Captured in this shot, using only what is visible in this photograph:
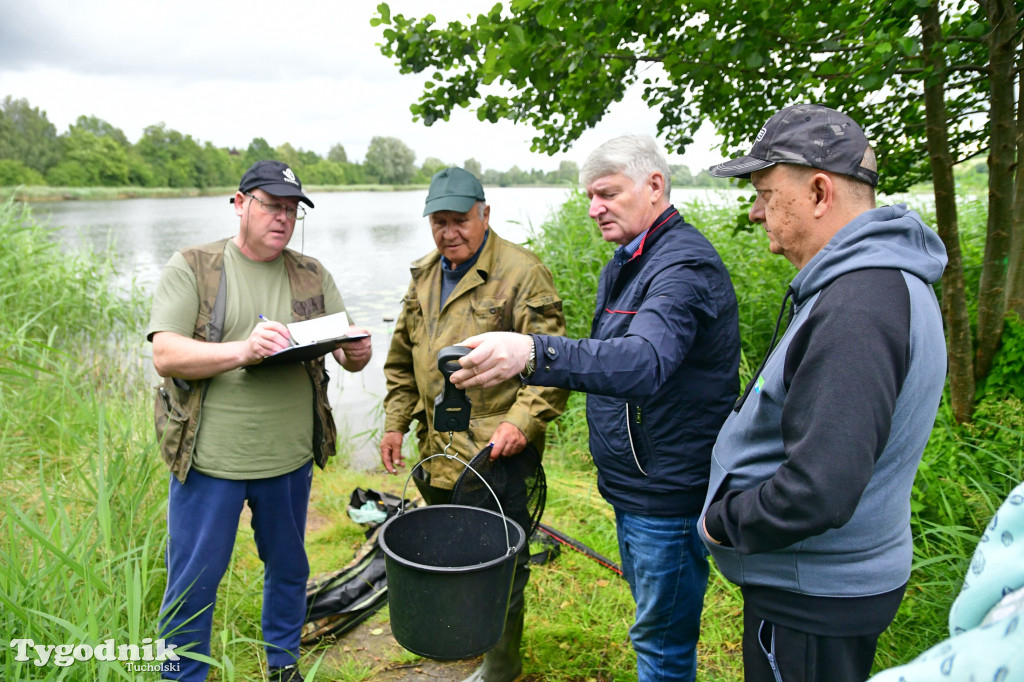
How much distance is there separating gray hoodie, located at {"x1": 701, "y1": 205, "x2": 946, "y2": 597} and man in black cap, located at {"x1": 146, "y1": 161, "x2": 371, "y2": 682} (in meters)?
1.60

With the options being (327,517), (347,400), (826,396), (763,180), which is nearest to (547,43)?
(763,180)

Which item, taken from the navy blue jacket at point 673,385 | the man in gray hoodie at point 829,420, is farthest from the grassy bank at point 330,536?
the man in gray hoodie at point 829,420

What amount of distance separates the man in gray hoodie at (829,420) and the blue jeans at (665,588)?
380 mm

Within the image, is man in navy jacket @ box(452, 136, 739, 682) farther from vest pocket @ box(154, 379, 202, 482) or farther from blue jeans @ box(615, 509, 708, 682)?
vest pocket @ box(154, 379, 202, 482)

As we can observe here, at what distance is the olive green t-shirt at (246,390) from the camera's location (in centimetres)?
238

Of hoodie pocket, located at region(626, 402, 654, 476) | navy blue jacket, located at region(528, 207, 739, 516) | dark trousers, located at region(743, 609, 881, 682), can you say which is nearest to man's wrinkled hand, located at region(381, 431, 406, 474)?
navy blue jacket, located at region(528, 207, 739, 516)

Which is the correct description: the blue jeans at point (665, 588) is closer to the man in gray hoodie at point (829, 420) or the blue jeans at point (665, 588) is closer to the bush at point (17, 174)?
the man in gray hoodie at point (829, 420)

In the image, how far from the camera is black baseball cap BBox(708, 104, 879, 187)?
140cm

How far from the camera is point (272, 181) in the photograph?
2516 millimetres

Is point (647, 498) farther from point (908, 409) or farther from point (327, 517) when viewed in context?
point (327, 517)

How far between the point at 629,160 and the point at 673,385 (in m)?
0.70

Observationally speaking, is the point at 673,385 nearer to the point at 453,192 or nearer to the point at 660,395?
the point at 660,395

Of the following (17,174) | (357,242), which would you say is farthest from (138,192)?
(357,242)

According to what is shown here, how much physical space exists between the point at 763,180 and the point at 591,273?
4077 millimetres
